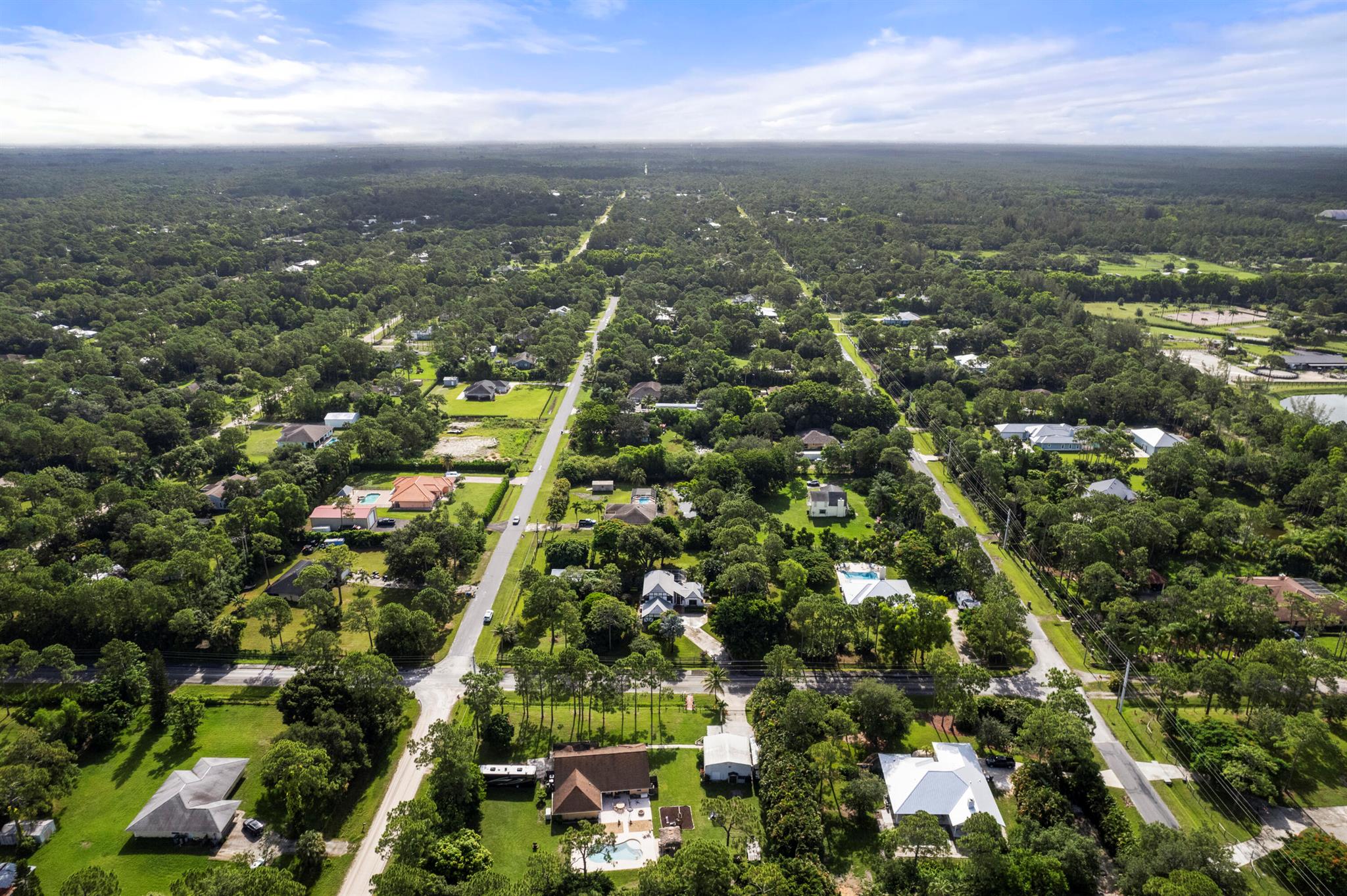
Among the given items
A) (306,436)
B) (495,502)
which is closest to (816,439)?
(495,502)

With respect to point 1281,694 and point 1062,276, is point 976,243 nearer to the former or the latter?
point 1062,276

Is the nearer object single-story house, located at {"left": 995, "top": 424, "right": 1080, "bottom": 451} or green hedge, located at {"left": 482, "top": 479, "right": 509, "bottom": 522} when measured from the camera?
green hedge, located at {"left": 482, "top": 479, "right": 509, "bottom": 522}

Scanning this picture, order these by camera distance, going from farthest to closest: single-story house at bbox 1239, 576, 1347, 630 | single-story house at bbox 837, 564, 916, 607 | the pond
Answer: the pond → single-story house at bbox 837, 564, 916, 607 → single-story house at bbox 1239, 576, 1347, 630

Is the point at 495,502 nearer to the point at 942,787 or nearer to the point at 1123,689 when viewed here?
the point at 942,787

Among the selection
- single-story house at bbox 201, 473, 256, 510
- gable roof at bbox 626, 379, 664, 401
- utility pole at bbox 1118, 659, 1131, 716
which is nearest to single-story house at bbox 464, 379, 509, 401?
gable roof at bbox 626, 379, 664, 401

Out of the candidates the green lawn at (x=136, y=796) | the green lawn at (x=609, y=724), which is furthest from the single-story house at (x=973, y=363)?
the green lawn at (x=136, y=796)

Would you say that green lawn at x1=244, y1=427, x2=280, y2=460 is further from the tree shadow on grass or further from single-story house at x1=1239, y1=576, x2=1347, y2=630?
single-story house at x1=1239, y1=576, x2=1347, y2=630
